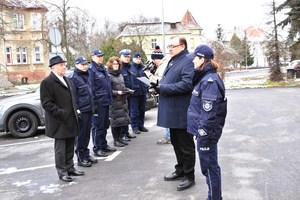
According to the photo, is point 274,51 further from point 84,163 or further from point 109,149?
point 84,163

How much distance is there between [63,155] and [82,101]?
0.95 meters

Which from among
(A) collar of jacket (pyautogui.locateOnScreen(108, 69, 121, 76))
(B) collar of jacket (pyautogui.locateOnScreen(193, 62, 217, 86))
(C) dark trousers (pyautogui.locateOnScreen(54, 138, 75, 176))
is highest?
(A) collar of jacket (pyautogui.locateOnScreen(108, 69, 121, 76))

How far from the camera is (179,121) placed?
16.2 ft

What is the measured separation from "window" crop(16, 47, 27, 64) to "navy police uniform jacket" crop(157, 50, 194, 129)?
43948 mm

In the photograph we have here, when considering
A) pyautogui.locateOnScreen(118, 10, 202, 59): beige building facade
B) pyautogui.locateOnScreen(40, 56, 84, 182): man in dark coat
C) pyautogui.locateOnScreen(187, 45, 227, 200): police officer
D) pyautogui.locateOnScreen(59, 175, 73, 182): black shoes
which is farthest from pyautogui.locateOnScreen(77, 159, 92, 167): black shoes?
pyautogui.locateOnScreen(118, 10, 202, 59): beige building facade

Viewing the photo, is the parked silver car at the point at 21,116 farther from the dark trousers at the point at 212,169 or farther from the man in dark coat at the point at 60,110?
the dark trousers at the point at 212,169

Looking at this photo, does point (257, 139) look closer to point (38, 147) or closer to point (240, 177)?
point (240, 177)

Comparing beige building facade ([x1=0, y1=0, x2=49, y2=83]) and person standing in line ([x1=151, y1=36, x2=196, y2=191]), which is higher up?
beige building facade ([x1=0, y1=0, x2=49, y2=83])

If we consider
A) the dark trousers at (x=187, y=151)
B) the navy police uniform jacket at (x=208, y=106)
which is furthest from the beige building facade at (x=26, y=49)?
the navy police uniform jacket at (x=208, y=106)

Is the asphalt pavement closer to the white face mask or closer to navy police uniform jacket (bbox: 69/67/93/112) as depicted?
navy police uniform jacket (bbox: 69/67/93/112)

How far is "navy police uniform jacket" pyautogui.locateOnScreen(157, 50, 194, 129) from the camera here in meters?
4.86

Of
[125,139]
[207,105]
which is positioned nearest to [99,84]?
[125,139]

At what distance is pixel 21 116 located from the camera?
31.8ft

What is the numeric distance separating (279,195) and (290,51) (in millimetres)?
26027
